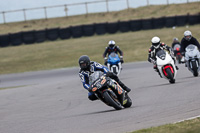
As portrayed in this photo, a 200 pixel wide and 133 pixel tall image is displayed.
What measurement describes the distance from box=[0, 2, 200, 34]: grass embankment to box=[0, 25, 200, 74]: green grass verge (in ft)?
19.7

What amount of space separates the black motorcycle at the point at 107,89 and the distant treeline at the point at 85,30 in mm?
27684

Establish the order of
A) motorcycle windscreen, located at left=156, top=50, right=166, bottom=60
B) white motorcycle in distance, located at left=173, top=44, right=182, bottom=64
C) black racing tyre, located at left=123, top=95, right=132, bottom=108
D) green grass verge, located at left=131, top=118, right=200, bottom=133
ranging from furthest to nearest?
white motorcycle in distance, located at left=173, top=44, right=182, bottom=64, motorcycle windscreen, located at left=156, top=50, right=166, bottom=60, black racing tyre, located at left=123, top=95, right=132, bottom=108, green grass verge, located at left=131, top=118, right=200, bottom=133

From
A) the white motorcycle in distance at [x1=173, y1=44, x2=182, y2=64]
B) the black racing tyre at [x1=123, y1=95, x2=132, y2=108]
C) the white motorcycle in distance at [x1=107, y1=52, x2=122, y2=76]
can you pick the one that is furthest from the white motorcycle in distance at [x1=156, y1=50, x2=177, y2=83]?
the white motorcycle in distance at [x1=173, y1=44, x2=182, y2=64]

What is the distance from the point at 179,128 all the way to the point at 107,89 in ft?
9.70

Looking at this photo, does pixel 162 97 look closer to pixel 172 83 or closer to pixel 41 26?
pixel 172 83

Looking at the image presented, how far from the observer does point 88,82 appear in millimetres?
9641

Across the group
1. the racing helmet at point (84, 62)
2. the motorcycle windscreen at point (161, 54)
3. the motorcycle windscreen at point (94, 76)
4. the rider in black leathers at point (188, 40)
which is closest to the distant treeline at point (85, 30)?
the rider in black leathers at point (188, 40)

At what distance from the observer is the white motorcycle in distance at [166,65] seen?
13641mm

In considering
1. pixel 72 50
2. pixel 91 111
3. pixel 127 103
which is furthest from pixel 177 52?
pixel 127 103

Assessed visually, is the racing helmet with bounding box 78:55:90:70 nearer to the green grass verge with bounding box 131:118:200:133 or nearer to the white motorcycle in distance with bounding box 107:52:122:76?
the green grass verge with bounding box 131:118:200:133

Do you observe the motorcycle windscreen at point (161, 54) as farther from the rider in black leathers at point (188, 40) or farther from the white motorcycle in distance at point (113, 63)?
the white motorcycle in distance at point (113, 63)

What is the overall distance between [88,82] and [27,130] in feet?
6.78

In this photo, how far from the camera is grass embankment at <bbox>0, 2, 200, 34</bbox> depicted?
4347 centimetres

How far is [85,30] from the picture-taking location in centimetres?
3812
